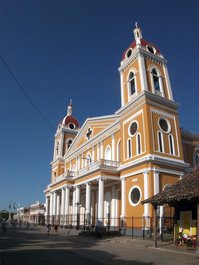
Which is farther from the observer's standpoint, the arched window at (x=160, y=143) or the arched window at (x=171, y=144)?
the arched window at (x=171, y=144)

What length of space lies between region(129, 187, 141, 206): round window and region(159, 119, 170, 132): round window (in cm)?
678

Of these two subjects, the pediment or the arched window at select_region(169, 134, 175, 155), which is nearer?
the arched window at select_region(169, 134, 175, 155)

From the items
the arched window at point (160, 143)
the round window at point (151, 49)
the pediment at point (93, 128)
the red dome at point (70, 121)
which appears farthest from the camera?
the red dome at point (70, 121)

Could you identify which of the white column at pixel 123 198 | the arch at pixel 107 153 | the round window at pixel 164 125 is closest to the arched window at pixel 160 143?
the round window at pixel 164 125

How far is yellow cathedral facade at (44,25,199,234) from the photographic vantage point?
2983 centimetres

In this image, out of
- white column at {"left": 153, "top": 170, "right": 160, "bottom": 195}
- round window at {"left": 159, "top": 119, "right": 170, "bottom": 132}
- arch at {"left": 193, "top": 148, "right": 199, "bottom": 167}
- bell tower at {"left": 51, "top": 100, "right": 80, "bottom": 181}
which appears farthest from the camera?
bell tower at {"left": 51, "top": 100, "right": 80, "bottom": 181}

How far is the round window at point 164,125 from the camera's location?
105 ft

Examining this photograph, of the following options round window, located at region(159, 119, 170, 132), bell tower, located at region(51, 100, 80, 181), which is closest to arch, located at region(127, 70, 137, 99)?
round window, located at region(159, 119, 170, 132)

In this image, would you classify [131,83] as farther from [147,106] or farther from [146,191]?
[146,191]

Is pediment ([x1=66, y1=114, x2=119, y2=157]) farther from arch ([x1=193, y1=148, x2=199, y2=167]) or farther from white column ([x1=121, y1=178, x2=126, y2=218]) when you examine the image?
arch ([x1=193, y1=148, x2=199, y2=167])

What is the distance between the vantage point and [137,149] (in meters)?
31.6

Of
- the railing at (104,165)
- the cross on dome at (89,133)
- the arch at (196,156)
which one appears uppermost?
the cross on dome at (89,133)

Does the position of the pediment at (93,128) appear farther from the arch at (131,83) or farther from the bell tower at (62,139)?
the bell tower at (62,139)

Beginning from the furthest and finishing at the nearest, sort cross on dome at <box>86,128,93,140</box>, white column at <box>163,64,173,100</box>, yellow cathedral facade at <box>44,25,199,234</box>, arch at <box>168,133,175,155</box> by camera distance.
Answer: cross on dome at <box>86,128,93,140</box>, white column at <box>163,64,173,100</box>, arch at <box>168,133,175,155</box>, yellow cathedral facade at <box>44,25,199,234</box>
